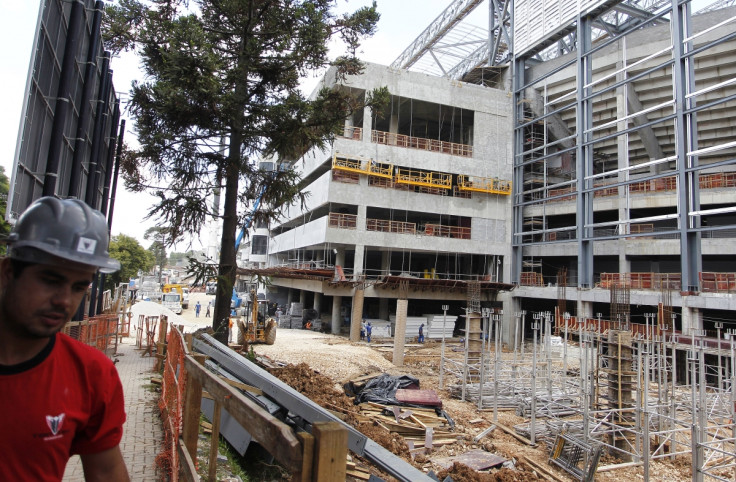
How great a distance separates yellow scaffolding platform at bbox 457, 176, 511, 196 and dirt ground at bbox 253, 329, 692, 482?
16.0 metres

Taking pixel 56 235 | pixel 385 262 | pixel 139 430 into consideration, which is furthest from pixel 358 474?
pixel 385 262

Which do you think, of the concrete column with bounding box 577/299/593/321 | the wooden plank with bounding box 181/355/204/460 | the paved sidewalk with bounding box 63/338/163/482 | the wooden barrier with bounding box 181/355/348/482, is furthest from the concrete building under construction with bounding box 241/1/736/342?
the wooden barrier with bounding box 181/355/348/482

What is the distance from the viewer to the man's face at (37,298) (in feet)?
5.48

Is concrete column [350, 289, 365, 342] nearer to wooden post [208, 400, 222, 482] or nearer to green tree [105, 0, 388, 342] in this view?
green tree [105, 0, 388, 342]

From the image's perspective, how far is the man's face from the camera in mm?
1669

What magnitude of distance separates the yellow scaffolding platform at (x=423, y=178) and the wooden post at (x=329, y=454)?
29990mm

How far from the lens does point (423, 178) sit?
33.5 meters

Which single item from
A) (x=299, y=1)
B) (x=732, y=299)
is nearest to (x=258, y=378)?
(x=299, y=1)

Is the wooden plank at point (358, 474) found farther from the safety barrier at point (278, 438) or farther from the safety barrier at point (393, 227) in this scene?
the safety barrier at point (393, 227)

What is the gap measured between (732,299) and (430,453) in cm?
1873

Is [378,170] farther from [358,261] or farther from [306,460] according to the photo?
[306,460]

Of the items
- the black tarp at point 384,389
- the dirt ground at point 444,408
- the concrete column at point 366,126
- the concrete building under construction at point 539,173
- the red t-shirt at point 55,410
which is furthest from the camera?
the concrete column at point 366,126

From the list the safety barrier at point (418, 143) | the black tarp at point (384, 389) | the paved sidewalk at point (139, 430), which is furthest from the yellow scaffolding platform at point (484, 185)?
the paved sidewalk at point (139, 430)

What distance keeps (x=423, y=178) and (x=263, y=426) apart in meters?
31.9
